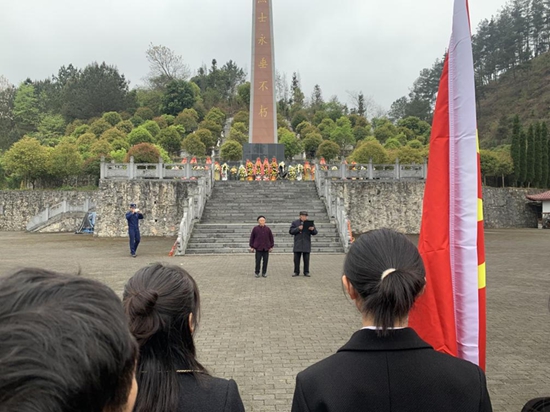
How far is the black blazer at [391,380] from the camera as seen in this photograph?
154 cm

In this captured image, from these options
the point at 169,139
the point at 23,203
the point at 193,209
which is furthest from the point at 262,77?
the point at 23,203

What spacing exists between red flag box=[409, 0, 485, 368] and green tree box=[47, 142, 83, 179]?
3098 centimetres

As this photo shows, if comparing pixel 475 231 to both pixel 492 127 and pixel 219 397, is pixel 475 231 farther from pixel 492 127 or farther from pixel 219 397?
pixel 492 127

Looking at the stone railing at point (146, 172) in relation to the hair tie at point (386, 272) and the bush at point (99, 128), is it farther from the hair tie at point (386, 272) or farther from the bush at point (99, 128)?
the bush at point (99, 128)

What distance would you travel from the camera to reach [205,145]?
41500 millimetres

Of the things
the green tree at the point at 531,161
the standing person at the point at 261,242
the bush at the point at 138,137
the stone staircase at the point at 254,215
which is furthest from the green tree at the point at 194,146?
the standing person at the point at 261,242

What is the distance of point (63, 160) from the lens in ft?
101

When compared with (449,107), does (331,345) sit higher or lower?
lower

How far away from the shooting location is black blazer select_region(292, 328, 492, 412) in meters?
1.54

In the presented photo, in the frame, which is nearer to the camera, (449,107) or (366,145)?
(449,107)

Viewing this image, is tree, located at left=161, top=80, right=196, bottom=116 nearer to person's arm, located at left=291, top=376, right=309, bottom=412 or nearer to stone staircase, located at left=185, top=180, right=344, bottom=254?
stone staircase, located at left=185, top=180, right=344, bottom=254

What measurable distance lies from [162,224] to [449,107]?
779 inches

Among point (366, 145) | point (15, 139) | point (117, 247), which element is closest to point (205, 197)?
point (117, 247)

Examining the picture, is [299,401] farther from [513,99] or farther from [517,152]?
[513,99]
